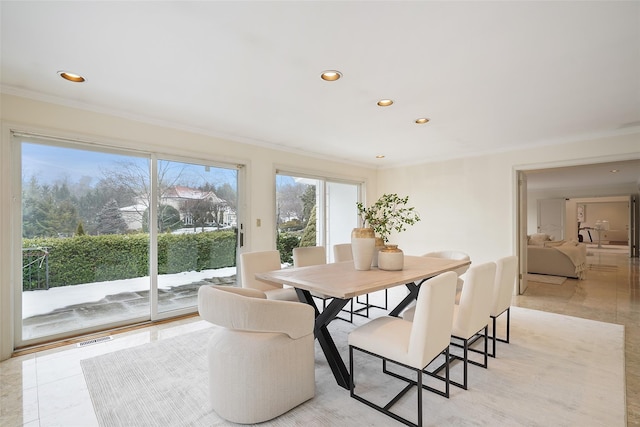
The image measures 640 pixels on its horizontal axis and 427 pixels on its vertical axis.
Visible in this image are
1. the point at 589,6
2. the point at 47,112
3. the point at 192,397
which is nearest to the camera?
the point at 589,6

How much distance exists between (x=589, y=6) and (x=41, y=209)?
4.51m

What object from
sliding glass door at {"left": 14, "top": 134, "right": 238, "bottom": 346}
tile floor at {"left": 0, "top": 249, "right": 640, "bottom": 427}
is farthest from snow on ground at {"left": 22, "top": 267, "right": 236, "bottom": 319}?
tile floor at {"left": 0, "top": 249, "right": 640, "bottom": 427}

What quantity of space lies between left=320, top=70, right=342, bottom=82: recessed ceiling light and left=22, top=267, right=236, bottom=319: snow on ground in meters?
2.98

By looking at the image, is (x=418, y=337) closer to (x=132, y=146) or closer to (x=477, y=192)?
(x=132, y=146)

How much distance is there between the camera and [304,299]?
2516mm

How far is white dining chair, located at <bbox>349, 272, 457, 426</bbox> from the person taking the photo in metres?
1.71

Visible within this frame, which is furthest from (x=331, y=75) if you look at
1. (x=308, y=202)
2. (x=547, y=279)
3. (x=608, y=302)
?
(x=547, y=279)

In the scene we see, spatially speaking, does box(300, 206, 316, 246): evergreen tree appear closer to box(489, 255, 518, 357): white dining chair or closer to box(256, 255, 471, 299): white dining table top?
box(256, 255, 471, 299): white dining table top

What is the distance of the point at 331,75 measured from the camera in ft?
7.92

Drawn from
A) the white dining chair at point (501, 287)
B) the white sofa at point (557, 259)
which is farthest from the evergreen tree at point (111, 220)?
the white sofa at point (557, 259)

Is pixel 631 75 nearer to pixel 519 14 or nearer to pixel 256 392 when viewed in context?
pixel 519 14

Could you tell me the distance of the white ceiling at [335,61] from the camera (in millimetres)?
1691

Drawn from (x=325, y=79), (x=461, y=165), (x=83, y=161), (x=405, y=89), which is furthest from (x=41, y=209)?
(x=461, y=165)

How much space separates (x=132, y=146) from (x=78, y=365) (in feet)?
7.22
